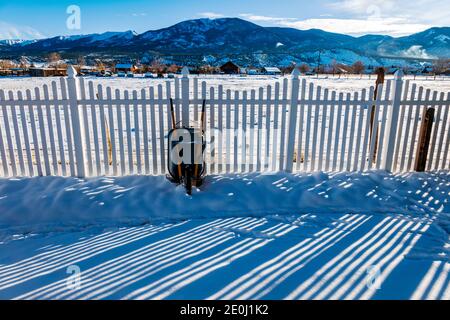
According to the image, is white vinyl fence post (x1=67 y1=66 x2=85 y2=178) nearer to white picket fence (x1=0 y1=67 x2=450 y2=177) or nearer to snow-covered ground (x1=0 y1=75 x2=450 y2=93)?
white picket fence (x1=0 y1=67 x2=450 y2=177)

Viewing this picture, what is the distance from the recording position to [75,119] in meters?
4.56

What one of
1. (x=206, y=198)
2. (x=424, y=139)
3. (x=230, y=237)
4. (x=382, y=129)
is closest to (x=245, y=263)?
(x=230, y=237)

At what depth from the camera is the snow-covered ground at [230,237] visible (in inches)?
105

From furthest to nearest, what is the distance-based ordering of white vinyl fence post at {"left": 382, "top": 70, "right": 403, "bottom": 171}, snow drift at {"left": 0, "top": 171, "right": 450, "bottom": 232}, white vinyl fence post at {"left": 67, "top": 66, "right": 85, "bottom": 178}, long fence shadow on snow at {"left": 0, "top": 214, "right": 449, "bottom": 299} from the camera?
white vinyl fence post at {"left": 382, "top": 70, "right": 403, "bottom": 171}, white vinyl fence post at {"left": 67, "top": 66, "right": 85, "bottom": 178}, snow drift at {"left": 0, "top": 171, "right": 450, "bottom": 232}, long fence shadow on snow at {"left": 0, "top": 214, "right": 449, "bottom": 299}

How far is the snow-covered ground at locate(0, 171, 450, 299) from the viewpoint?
105 inches

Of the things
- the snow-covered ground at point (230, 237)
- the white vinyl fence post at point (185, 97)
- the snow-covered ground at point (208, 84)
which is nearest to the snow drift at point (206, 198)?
the snow-covered ground at point (230, 237)

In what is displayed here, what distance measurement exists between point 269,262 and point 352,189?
87.3 inches

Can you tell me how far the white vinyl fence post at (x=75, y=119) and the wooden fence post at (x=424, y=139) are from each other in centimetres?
554

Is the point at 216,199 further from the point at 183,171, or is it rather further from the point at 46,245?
the point at 46,245

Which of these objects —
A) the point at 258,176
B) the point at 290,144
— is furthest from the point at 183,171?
the point at 290,144

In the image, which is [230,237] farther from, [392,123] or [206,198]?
[392,123]

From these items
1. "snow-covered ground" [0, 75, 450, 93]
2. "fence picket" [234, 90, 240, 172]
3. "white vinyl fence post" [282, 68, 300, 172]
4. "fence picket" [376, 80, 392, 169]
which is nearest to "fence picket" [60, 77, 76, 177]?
"fence picket" [234, 90, 240, 172]

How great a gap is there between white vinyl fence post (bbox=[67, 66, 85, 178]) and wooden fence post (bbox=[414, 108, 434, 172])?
554 centimetres

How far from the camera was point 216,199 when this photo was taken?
14.0 feet
